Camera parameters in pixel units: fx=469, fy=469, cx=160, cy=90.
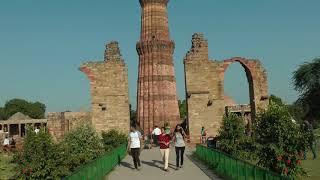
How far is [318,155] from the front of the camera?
15344 millimetres

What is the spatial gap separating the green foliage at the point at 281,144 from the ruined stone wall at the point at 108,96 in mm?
13735

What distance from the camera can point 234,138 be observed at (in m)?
15.6

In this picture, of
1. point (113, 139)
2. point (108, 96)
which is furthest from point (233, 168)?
point (108, 96)

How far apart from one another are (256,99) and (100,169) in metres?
15.0

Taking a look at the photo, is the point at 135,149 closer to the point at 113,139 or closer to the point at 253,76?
the point at 113,139

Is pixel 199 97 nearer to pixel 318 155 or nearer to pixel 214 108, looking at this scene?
pixel 214 108

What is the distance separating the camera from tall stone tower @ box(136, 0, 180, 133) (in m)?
33.2

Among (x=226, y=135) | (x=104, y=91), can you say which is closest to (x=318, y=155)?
(x=226, y=135)

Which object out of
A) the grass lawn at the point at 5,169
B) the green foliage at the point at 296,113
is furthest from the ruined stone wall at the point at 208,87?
the grass lawn at the point at 5,169

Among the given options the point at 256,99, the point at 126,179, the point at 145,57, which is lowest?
the point at 126,179

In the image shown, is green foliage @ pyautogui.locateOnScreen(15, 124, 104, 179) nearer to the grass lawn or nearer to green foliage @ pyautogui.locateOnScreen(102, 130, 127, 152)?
the grass lawn

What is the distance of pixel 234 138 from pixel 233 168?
576 centimetres

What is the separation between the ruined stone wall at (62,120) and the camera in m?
23.4

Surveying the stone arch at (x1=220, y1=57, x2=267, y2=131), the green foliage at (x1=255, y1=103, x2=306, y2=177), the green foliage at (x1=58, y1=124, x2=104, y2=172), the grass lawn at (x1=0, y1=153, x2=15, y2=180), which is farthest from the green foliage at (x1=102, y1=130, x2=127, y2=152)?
the green foliage at (x1=255, y1=103, x2=306, y2=177)
